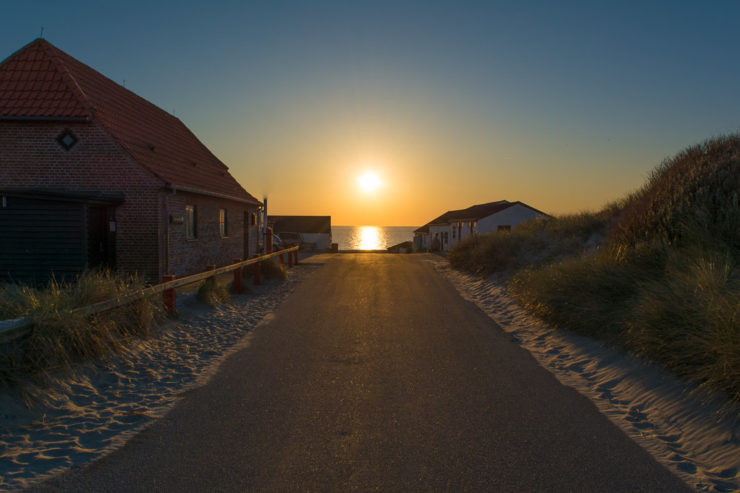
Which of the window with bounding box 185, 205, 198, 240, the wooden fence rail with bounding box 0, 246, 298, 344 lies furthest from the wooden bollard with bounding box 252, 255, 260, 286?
the wooden fence rail with bounding box 0, 246, 298, 344

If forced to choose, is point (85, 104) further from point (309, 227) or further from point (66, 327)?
point (309, 227)

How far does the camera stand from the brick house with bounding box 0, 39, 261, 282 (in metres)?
11.8

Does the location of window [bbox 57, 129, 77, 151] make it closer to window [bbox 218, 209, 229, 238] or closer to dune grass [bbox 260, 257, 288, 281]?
window [bbox 218, 209, 229, 238]

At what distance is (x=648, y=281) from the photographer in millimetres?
7395

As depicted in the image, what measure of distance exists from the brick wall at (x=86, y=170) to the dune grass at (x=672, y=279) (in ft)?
33.4

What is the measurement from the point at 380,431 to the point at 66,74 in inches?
586

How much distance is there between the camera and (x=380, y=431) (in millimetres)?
4211

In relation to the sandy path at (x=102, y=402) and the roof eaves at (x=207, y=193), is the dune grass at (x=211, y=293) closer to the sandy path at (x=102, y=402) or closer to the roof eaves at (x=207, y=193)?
the sandy path at (x=102, y=402)

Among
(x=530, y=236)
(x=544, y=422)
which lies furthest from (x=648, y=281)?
(x=530, y=236)

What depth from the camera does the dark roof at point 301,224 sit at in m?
74.6

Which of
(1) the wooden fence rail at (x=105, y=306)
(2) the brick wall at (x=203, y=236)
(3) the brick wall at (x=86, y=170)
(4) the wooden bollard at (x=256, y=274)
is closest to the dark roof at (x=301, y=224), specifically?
(2) the brick wall at (x=203, y=236)

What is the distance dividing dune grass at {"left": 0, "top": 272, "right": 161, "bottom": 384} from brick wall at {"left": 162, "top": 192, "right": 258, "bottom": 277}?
7.42 m

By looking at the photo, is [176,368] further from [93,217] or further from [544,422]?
[93,217]

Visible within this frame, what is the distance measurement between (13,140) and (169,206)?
14.6 feet
